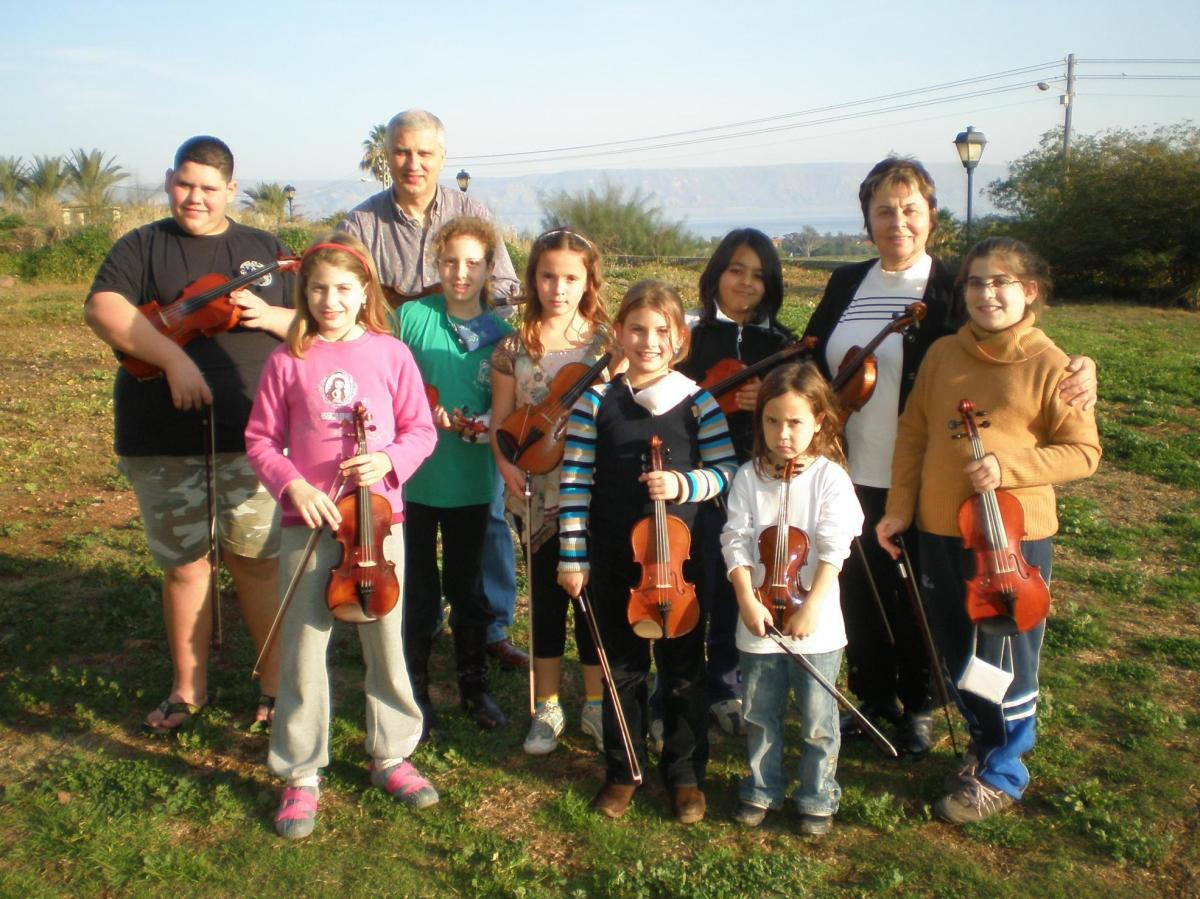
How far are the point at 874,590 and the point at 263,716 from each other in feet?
8.13

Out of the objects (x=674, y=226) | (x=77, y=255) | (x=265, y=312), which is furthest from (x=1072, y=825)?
(x=674, y=226)

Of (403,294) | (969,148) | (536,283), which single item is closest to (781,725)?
(536,283)

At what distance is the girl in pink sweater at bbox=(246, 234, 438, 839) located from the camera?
3242mm

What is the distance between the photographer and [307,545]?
3188 mm

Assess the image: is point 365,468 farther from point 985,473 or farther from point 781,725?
point 985,473

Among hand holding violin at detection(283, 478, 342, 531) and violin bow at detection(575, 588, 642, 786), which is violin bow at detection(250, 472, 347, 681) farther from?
violin bow at detection(575, 588, 642, 786)

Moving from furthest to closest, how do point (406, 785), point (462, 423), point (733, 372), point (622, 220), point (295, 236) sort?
1. point (622, 220)
2. point (295, 236)
3. point (462, 423)
4. point (733, 372)
5. point (406, 785)

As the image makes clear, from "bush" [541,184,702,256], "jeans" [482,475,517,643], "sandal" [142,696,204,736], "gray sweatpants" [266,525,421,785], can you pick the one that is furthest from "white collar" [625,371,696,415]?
"bush" [541,184,702,256]

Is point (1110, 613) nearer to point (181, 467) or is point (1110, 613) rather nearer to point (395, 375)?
point (395, 375)

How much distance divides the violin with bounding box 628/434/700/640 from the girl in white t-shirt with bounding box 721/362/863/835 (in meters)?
0.16

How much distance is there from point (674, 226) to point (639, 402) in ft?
126

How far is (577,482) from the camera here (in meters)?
3.30

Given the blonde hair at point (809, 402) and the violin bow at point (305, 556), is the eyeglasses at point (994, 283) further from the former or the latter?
the violin bow at point (305, 556)

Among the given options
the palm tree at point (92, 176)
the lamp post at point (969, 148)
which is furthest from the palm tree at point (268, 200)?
the lamp post at point (969, 148)
